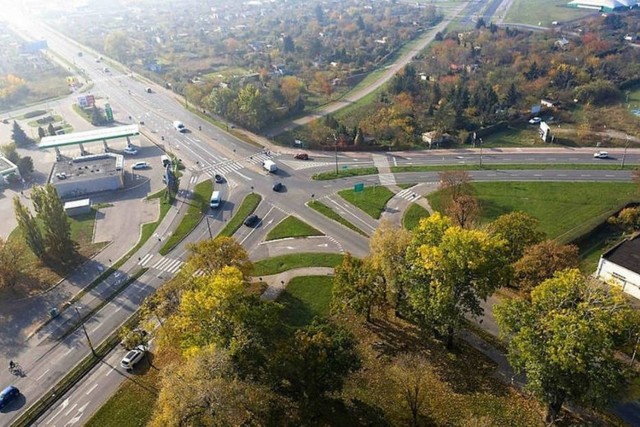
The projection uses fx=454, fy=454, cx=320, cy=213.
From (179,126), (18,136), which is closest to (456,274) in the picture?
(179,126)

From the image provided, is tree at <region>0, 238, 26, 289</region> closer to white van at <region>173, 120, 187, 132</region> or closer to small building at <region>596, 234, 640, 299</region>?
white van at <region>173, 120, 187, 132</region>

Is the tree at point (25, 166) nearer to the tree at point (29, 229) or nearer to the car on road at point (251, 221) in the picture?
the tree at point (29, 229)

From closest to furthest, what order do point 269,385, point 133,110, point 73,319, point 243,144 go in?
1. point 269,385
2. point 73,319
3. point 243,144
4. point 133,110

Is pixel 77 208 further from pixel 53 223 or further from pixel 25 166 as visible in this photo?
pixel 25 166

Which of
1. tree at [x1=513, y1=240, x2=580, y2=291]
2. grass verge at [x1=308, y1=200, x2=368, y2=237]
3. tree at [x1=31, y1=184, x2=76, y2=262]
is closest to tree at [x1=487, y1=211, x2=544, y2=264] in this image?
tree at [x1=513, y1=240, x2=580, y2=291]

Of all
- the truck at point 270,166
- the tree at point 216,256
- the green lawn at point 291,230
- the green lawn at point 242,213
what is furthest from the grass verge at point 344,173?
the tree at point 216,256

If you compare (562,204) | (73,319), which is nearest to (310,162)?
(562,204)

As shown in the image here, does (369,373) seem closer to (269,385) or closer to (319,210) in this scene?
(269,385)
